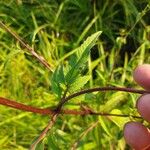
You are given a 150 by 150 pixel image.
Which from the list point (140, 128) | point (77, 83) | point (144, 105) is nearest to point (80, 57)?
point (77, 83)

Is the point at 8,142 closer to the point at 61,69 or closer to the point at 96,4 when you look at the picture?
the point at 96,4

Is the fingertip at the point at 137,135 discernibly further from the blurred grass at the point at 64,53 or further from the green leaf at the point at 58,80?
the blurred grass at the point at 64,53

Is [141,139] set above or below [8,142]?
above

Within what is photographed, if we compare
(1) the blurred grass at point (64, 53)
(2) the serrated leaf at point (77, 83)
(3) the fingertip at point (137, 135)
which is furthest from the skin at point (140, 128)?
(1) the blurred grass at point (64, 53)

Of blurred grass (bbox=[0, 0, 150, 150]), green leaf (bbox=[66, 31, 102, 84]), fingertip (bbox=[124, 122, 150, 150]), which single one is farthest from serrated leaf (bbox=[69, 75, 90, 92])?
blurred grass (bbox=[0, 0, 150, 150])

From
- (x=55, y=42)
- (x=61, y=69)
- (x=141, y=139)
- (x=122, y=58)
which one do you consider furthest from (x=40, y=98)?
(x=61, y=69)

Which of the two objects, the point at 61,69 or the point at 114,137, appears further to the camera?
the point at 114,137

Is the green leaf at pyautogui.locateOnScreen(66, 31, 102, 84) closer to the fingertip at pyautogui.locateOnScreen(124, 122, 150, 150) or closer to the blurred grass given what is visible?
the fingertip at pyautogui.locateOnScreen(124, 122, 150, 150)
